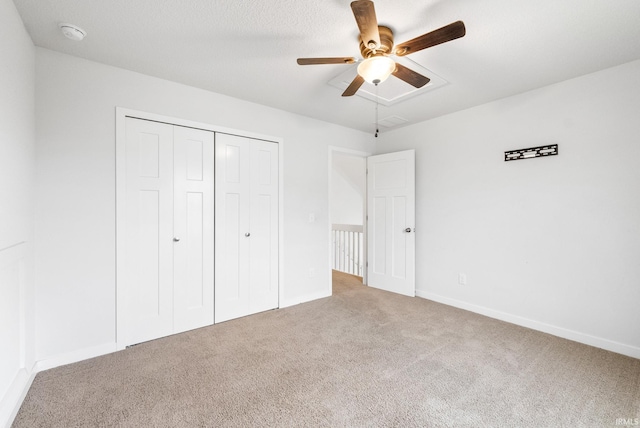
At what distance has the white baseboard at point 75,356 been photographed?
2053 millimetres

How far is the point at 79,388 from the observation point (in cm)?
184

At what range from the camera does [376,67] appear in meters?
1.77

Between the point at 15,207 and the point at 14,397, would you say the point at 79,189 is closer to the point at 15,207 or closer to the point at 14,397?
the point at 15,207

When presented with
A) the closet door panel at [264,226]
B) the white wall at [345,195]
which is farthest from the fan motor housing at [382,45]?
the white wall at [345,195]

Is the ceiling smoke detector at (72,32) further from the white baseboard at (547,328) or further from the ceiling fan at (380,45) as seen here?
the white baseboard at (547,328)

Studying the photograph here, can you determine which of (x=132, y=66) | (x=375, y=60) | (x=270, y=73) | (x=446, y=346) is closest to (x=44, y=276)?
(x=132, y=66)

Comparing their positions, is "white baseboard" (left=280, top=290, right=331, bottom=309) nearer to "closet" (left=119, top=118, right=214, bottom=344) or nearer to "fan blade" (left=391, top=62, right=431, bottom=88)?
"closet" (left=119, top=118, right=214, bottom=344)

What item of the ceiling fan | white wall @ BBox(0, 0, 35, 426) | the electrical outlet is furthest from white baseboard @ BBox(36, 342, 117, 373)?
the electrical outlet

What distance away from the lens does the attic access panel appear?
2369 millimetres

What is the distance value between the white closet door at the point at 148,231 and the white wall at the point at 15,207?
599 mm

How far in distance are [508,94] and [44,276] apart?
4.51m

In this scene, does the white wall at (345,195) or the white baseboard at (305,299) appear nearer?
the white baseboard at (305,299)

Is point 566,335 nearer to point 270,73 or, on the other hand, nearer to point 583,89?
point 583,89

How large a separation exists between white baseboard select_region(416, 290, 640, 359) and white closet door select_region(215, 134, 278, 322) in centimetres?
224
